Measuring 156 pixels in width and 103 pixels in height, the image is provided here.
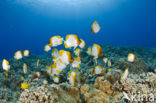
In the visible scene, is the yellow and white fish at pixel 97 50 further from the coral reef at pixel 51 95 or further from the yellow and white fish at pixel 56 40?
the coral reef at pixel 51 95

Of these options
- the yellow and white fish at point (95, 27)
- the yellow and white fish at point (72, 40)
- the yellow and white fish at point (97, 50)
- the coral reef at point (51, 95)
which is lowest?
the coral reef at point (51, 95)

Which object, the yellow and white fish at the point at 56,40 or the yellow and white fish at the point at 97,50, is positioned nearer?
the yellow and white fish at the point at 97,50

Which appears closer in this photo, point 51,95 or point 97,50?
point 97,50

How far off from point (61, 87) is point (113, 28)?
190 meters

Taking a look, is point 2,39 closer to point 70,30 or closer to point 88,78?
point 70,30

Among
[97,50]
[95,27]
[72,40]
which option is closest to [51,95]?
[72,40]

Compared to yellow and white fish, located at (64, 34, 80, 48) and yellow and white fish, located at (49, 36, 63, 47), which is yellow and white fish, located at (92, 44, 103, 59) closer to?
yellow and white fish, located at (64, 34, 80, 48)

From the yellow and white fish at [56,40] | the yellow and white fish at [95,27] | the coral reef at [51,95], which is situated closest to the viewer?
the coral reef at [51,95]

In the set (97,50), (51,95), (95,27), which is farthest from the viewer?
(95,27)

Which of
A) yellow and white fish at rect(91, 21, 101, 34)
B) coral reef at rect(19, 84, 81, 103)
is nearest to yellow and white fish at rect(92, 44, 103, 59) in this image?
yellow and white fish at rect(91, 21, 101, 34)

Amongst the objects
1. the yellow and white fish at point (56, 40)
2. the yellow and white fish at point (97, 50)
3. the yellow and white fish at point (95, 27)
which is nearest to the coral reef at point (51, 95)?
the yellow and white fish at point (56, 40)

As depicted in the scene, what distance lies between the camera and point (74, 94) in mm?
4746

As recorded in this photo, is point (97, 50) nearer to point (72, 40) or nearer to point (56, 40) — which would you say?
point (72, 40)

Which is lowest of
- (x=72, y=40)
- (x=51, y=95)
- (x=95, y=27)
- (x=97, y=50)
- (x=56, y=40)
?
(x=51, y=95)
